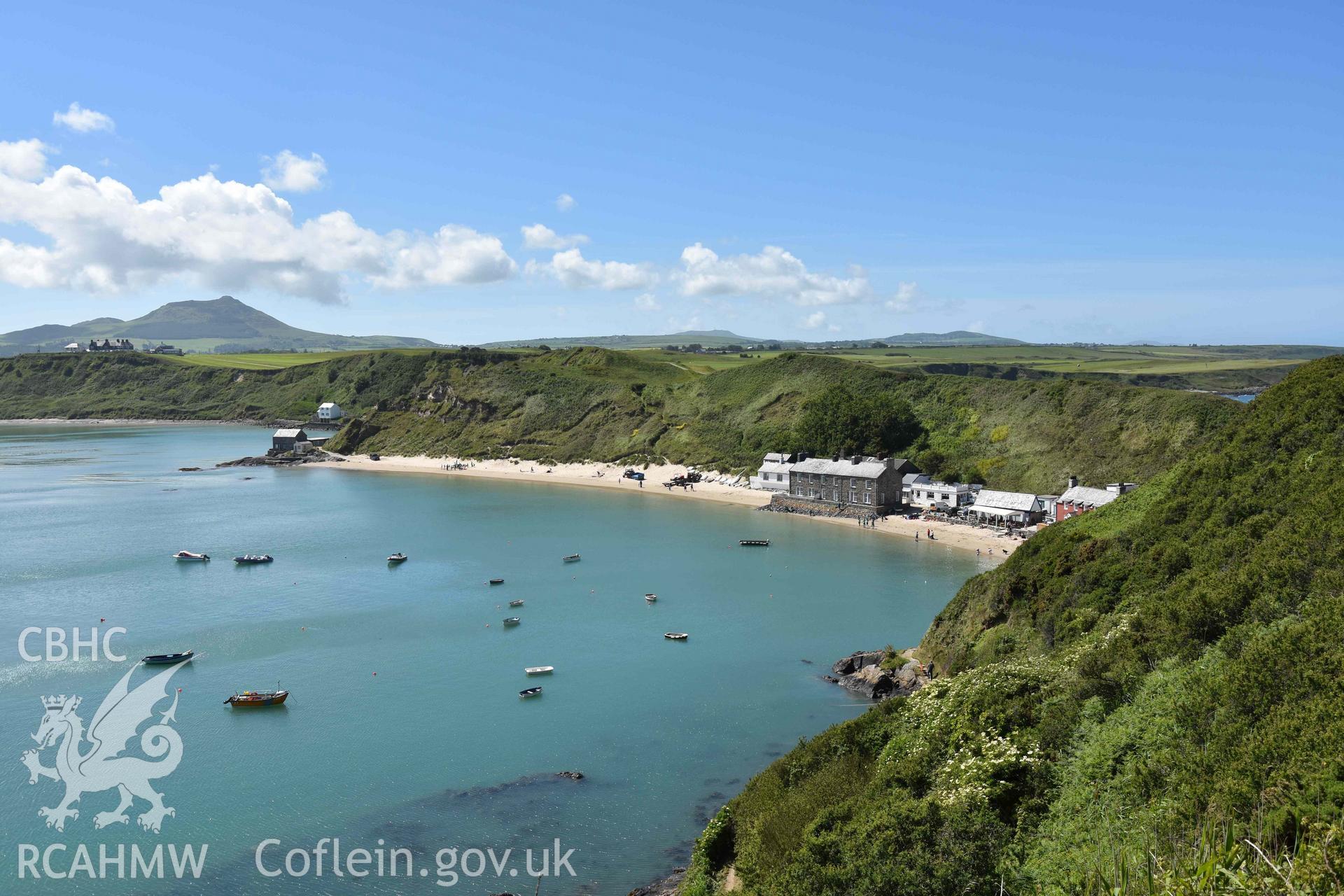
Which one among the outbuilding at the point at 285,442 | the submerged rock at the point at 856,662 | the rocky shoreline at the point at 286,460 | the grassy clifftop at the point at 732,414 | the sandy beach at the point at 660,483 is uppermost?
the grassy clifftop at the point at 732,414

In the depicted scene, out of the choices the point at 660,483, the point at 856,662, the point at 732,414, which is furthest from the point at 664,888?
the point at 732,414

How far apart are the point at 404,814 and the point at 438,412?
12726cm

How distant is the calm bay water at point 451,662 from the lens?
29.5 metres

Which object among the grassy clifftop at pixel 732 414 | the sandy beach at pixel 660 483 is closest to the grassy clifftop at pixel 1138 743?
the sandy beach at pixel 660 483

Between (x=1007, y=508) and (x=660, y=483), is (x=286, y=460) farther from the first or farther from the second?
(x=1007, y=508)

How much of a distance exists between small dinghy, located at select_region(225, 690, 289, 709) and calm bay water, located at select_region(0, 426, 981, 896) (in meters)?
0.60

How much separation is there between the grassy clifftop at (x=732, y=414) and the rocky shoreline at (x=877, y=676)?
40.3m

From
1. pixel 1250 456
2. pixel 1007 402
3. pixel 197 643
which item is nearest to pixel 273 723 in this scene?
pixel 197 643

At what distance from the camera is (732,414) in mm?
125000

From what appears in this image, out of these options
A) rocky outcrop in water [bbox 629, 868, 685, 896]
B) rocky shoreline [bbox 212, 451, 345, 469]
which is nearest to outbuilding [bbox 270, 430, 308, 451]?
rocky shoreline [bbox 212, 451, 345, 469]

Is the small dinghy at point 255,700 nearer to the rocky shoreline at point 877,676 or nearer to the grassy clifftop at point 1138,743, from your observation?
the grassy clifftop at point 1138,743

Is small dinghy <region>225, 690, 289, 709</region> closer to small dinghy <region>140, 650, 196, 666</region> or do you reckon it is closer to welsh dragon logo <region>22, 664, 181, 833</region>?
welsh dragon logo <region>22, 664, 181, 833</region>

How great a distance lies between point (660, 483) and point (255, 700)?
241ft

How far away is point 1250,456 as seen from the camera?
3450 cm
